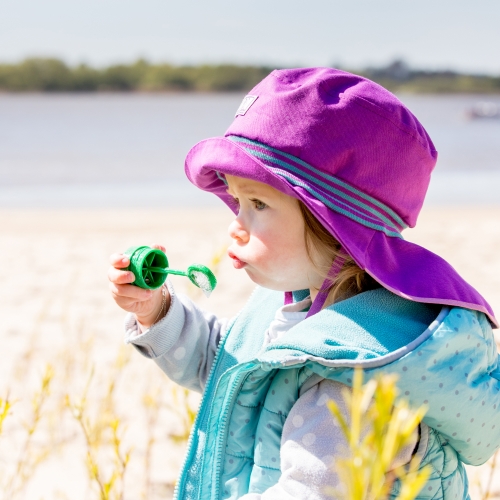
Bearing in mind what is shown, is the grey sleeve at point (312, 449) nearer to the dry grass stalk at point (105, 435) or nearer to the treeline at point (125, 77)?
the dry grass stalk at point (105, 435)

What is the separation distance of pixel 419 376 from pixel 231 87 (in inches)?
2592

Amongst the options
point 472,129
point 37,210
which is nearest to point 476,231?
point 37,210

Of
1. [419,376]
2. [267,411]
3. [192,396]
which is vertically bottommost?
[192,396]

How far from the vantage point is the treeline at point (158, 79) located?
6056 centimetres

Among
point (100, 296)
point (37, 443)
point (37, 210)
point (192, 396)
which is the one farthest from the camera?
point (37, 210)

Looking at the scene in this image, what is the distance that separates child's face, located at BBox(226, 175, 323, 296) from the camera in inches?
64.7

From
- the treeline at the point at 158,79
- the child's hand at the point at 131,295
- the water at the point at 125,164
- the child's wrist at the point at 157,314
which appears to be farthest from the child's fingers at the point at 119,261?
the treeline at the point at 158,79

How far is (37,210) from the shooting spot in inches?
382

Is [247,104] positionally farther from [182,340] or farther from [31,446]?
[31,446]

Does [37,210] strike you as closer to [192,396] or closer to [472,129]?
[192,396]

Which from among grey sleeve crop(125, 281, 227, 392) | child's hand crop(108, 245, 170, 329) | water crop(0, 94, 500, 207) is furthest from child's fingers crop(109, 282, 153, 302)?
water crop(0, 94, 500, 207)

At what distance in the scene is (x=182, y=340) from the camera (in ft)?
6.33

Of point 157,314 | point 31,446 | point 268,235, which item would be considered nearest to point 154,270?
point 157,314

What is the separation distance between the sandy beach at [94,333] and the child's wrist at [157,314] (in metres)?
0.20
